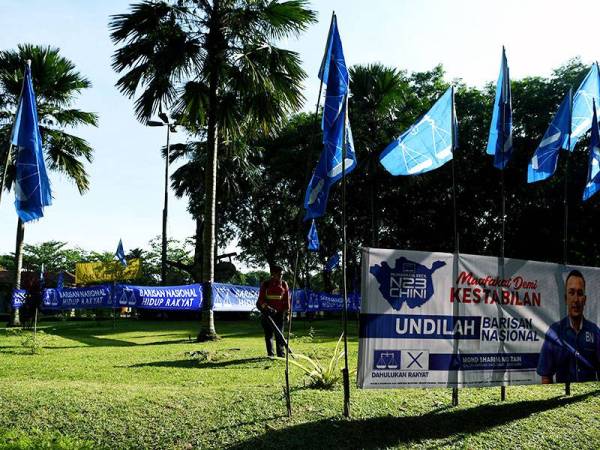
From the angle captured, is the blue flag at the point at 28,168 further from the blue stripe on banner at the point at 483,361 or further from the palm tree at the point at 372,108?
the palm tree at the point at 372,108

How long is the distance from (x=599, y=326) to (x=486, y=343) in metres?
2.08

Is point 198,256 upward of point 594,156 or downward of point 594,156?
downward

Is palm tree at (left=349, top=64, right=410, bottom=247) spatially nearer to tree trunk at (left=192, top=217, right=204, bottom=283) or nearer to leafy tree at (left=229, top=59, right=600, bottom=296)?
leafy tree at (left=229, top=59, right=600, bottom=296)

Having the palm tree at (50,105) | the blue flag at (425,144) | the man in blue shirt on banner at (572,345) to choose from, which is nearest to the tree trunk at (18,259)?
the palm tree at (50,105)

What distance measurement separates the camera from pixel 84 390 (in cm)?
670

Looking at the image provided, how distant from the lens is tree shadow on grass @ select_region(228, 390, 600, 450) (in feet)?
17.7

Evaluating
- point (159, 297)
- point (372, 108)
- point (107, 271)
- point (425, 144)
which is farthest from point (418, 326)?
point (107, 271)

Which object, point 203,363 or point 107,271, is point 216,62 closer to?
point 203,363

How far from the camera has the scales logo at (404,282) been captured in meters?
5.77

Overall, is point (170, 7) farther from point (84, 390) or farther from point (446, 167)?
point (446, 167)

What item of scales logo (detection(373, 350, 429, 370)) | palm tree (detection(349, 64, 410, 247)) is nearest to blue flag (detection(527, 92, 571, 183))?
scales logo (detection(373, 350, 429, 370))

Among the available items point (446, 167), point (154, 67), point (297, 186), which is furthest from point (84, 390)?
point (297, 186)

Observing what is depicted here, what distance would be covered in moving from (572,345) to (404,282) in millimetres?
2802

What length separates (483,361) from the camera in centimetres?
641
